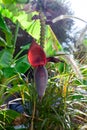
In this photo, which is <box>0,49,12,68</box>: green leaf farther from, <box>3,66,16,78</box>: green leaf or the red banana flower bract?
the red banana flower bract

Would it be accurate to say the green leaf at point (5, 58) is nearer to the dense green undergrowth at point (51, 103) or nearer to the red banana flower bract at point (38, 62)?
the dense green undergrowth at point (51, 103)

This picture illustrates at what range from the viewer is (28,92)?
1.06 meters

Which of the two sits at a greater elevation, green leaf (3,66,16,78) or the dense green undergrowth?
green leaf (3,66,16,78)

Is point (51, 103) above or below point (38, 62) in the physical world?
below

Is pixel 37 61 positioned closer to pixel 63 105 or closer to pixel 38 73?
pixel 38 73

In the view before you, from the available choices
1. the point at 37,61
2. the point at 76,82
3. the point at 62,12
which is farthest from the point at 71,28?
the point at 37,61

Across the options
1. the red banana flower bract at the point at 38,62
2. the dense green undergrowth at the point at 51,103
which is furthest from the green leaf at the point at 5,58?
the red banana flower bract at the point at 38,62

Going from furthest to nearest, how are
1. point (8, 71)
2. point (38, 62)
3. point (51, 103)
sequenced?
point (8, 71)
point (51, 103)
point (38, 62)

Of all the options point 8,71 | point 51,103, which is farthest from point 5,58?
point 51,103

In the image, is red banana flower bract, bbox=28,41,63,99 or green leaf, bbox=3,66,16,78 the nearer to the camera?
red banana flower bract, bbox=28,41,63,99

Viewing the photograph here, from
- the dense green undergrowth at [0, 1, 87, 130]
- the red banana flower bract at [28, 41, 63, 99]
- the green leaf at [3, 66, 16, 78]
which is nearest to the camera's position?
the red banana flower bract at [28, 41, 63, 99]

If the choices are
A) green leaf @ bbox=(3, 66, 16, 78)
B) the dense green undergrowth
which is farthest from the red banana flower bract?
green leaf @ bbox=(3, 66, 16, 78)

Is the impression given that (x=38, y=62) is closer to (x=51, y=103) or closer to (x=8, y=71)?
(x=51, y=103)

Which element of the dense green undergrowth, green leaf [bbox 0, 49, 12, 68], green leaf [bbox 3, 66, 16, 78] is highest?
green leaf [bbox 0, 49, 12, 68]
